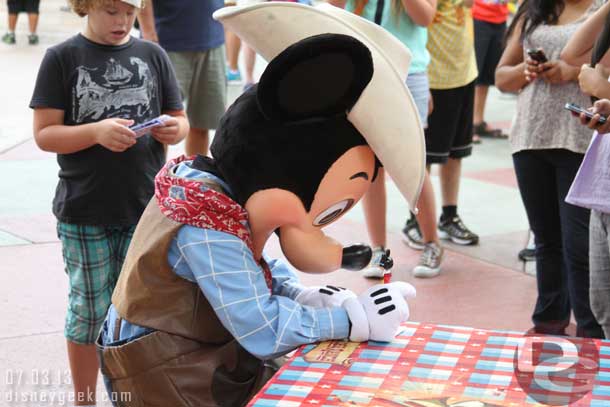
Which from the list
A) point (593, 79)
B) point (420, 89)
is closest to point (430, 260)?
point (420, 89)

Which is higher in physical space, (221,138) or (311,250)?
(221,138)

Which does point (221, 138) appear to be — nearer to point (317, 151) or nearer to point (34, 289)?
point (317, 151)

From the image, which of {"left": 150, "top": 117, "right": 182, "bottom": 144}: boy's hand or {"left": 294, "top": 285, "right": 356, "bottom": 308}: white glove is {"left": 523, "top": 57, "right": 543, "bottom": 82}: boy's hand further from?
{"left": 294, "top": 285, "right": 356, "bottom": 308}: white glove

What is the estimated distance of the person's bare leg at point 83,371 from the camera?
3635mm

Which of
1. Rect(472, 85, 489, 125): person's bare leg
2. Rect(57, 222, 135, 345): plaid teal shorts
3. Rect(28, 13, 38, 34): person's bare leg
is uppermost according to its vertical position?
Rect(57, 222, 135, 345): plaid teal shorts

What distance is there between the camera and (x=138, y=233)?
8.63 feet

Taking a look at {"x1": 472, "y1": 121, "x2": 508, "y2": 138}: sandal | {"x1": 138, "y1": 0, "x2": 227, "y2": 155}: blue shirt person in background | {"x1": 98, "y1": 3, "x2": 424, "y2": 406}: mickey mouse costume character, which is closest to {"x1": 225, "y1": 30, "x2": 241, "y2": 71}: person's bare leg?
{"x1": 472, "y1": 121, "x2": 508, "y2": 138}: sandal

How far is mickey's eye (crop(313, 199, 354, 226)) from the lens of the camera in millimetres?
2586

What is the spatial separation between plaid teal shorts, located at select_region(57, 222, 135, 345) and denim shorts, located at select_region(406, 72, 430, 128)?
7.26ft

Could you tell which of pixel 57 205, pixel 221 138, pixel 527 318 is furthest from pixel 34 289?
pixel 221 138

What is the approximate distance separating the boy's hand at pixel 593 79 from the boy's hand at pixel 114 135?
166 centimetres

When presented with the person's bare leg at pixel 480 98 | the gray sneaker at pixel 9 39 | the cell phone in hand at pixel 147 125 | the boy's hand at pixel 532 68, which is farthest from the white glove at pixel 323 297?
the gray sneaker at pixel 9 39

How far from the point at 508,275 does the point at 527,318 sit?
72 centimetres

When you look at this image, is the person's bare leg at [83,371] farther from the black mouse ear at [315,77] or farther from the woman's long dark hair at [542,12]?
the woman's long dark hair at [542,12]
